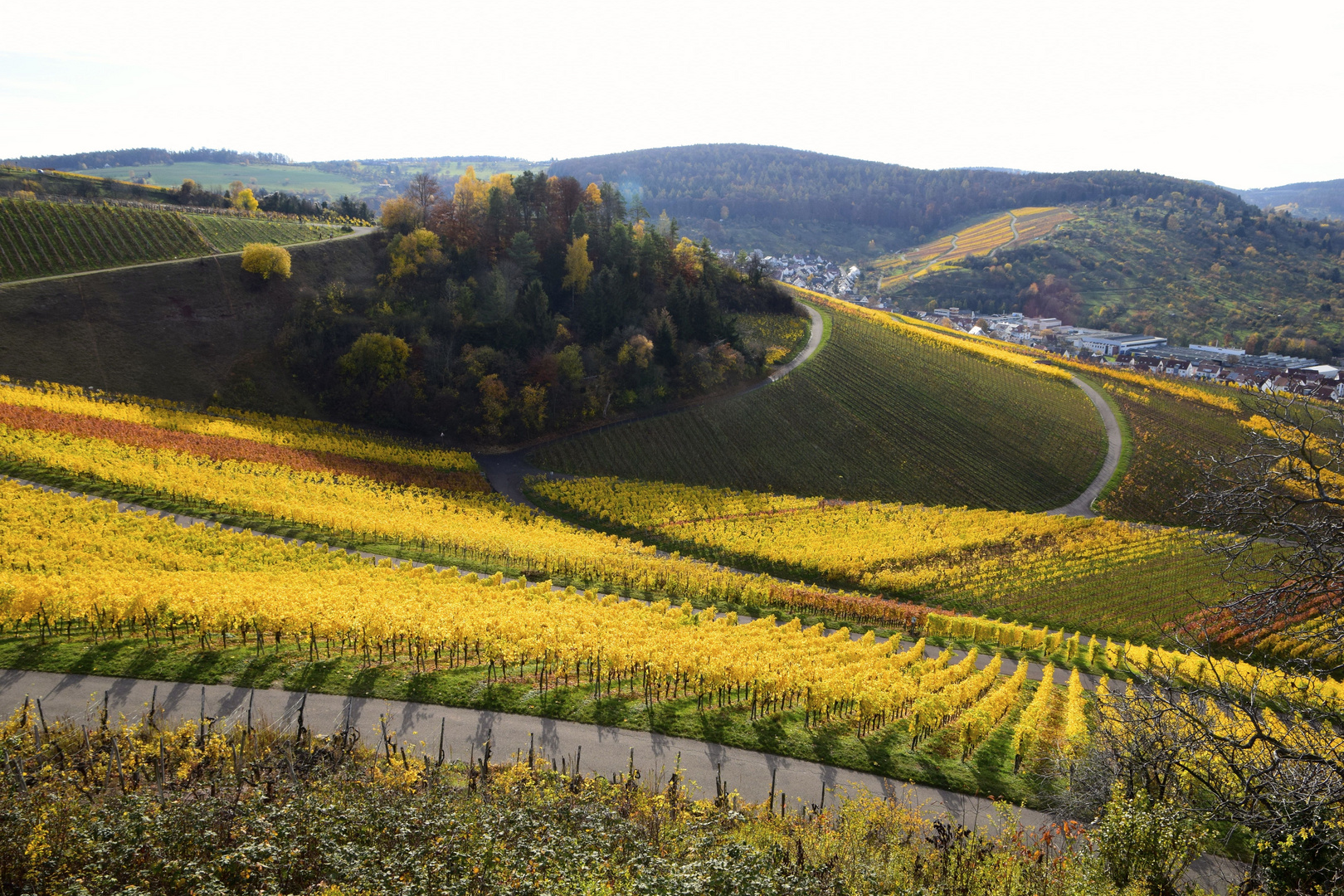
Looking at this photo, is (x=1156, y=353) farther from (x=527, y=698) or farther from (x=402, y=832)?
(x=402, y=832)

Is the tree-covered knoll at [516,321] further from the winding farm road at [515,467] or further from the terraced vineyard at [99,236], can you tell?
the terraced vineyard at [99,236]

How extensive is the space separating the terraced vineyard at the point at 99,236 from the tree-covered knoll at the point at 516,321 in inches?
520

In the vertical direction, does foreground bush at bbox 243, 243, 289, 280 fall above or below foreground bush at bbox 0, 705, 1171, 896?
above

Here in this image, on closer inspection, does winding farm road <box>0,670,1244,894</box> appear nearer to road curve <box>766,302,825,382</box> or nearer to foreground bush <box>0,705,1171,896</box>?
foreground bush <box>0,705,1171,896</box>

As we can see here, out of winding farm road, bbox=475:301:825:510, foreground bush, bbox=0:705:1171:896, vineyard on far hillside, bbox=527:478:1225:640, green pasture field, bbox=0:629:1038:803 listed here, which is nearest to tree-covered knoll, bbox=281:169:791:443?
winding farm road, bbox=475:301:825:510

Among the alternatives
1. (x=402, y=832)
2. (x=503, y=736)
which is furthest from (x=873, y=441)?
(x=402, y=832)

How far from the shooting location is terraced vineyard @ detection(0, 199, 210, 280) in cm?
5772

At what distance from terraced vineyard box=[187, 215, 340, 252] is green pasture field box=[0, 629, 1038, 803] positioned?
62356 millimetres

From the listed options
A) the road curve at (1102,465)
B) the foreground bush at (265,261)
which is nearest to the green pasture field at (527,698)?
the road curve at (1102,465)

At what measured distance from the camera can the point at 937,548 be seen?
46406 millimetres

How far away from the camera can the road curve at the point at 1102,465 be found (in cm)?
6073

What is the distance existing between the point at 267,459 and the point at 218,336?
22.5m

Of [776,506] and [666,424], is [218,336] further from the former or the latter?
[776,506]

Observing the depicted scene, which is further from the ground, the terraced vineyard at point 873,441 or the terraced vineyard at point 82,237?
the terraced vineyard at point 82,237
